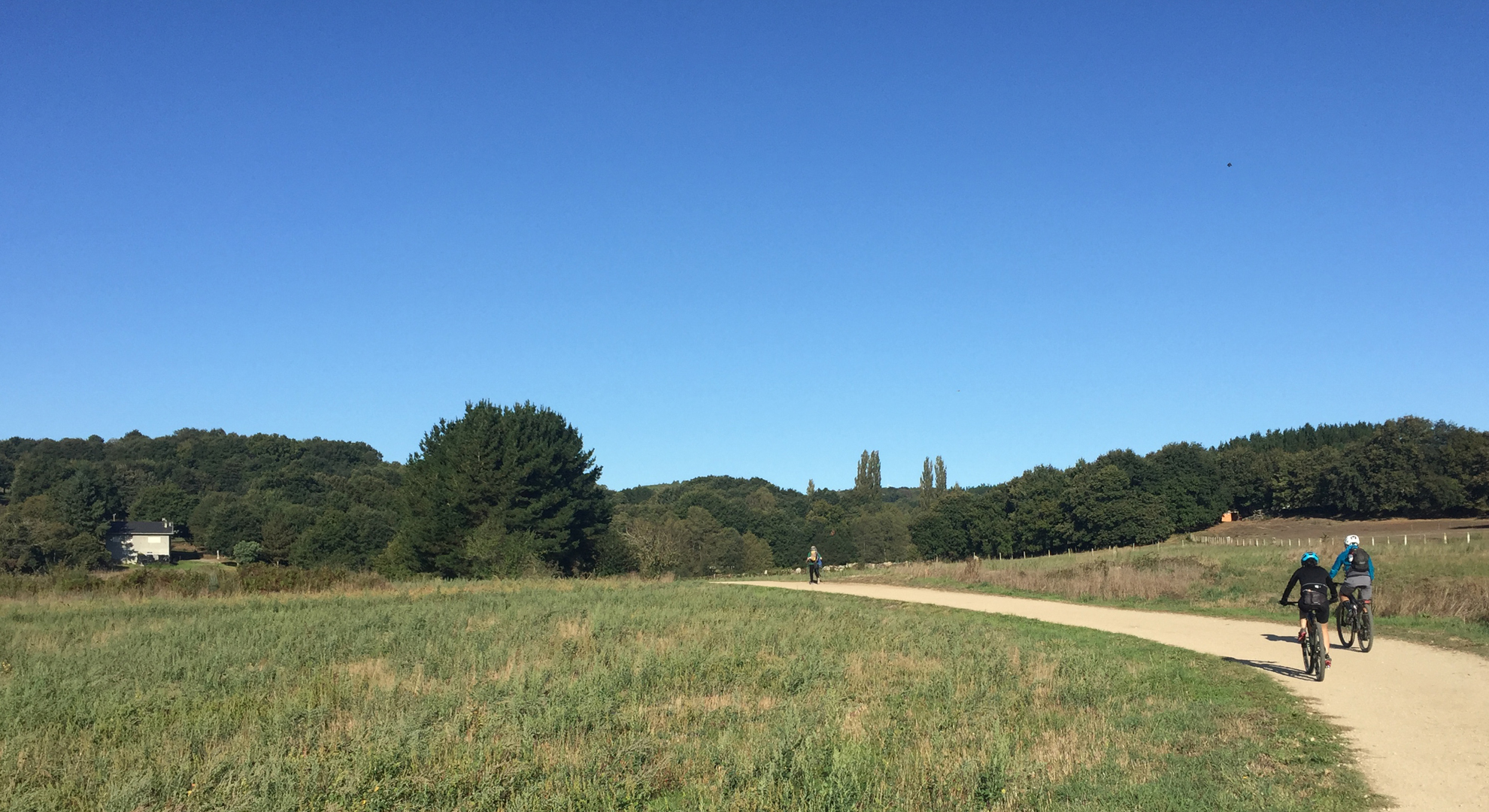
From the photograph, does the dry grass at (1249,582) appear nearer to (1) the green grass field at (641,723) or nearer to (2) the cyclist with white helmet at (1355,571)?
(2) the cyclist with white helmet at (1355,571)

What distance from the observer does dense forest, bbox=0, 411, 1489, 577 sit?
167 ft

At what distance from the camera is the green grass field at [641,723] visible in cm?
720

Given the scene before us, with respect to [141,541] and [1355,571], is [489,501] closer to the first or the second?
[1355,571]

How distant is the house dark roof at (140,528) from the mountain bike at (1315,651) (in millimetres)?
128574

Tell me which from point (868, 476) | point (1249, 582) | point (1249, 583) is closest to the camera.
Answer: point (1249, 583)

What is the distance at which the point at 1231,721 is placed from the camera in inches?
387

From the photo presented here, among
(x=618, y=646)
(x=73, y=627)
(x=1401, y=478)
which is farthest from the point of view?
(x=1401, y=478)

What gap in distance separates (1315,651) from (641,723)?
30.7 feet

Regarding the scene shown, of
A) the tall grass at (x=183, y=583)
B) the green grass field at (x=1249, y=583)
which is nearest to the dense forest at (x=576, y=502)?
the tall grass at (x=183, y=583)

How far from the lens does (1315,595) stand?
12594 millimetres

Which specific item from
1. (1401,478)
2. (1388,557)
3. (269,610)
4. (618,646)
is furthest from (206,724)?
(1401,478)

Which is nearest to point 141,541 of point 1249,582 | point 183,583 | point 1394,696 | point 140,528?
point 140,528

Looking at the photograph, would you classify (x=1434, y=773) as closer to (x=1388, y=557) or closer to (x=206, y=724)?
(x=206, y=724)

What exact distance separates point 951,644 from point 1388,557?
25.2m
